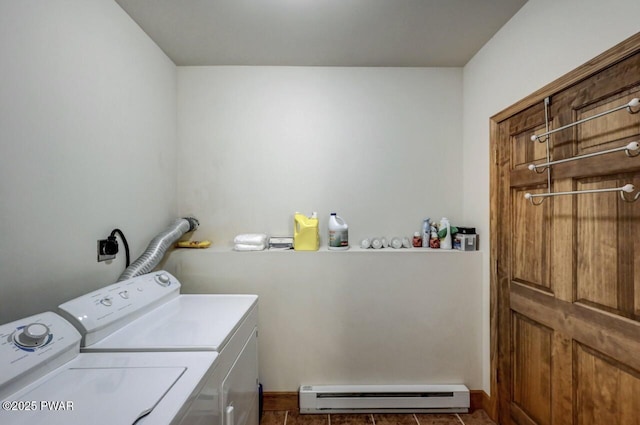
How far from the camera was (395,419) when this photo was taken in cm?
200

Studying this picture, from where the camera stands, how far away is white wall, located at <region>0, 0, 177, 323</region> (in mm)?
1099

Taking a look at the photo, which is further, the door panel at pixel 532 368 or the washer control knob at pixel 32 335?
the door panel at pixel 532 368

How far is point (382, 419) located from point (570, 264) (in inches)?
61.8

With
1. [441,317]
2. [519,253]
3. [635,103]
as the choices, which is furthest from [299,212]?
[635,103]

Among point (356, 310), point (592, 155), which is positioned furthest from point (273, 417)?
point (592, 155)

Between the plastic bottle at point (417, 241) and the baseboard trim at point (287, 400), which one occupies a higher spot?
the plastic bottle at point (417, 241)

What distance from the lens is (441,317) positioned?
6.94 feet

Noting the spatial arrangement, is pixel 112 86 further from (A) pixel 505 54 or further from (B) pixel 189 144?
(A) pixel 505 54

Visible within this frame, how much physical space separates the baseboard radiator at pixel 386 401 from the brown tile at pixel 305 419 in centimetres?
4

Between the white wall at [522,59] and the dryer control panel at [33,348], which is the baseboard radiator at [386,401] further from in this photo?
the dryer control panel at [33,348]

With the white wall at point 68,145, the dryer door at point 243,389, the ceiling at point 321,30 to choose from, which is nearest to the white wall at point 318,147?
the ceiling at point 321,30

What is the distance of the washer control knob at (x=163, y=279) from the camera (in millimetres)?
1650

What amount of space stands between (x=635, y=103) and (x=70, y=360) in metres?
2.26

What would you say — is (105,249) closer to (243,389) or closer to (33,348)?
(33,348)
